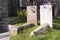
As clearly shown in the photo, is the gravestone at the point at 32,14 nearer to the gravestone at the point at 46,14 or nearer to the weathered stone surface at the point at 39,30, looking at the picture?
the gravestone at the point at 46,14

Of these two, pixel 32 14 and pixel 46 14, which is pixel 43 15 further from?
pixel 32 14

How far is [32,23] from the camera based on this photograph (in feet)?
30.2

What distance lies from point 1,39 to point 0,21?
14.0 ft

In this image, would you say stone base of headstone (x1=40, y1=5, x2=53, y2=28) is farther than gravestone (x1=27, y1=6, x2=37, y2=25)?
No

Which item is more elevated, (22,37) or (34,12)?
(34,12)

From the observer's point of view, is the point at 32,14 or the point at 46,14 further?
the point at 32,14

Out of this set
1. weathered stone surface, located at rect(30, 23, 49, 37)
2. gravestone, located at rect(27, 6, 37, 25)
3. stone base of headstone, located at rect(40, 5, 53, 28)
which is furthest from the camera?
gravestone, located at rect(27, 6, 37, 25)

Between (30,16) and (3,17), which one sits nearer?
(30,16)

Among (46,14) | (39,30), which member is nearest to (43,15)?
(46,14)

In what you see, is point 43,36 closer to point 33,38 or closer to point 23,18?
point 33,38

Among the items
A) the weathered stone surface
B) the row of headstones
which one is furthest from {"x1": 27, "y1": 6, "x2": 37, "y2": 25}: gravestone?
the weathered stone surface

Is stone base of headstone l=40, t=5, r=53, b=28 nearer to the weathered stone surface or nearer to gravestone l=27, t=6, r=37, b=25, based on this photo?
the weathered stone surface

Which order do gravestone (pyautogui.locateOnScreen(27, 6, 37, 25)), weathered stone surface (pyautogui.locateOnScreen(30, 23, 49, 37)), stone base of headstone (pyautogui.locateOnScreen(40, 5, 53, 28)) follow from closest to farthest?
weathered stone surface (pyautogui.locateOnScreen(30, 23, 49, 37)) < stone base of headstone (pyautogui.locateOnScreen(40, 5, 53, 28)) < gravestone (pyautogui.locateOnScreen(27, 6, 37, 25))

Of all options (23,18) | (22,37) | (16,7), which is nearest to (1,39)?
(22,37)
